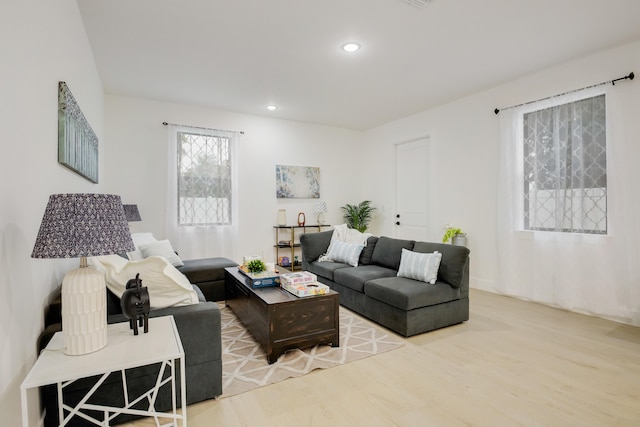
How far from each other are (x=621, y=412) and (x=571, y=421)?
35 centimetres

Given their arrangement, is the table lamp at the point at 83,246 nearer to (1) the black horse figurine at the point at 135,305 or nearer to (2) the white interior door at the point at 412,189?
(1) the black horse figurine at the point at 135,305

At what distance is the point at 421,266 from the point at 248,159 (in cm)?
348

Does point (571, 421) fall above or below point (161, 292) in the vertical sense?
below

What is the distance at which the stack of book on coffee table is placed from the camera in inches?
100

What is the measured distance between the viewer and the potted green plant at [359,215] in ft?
20.0

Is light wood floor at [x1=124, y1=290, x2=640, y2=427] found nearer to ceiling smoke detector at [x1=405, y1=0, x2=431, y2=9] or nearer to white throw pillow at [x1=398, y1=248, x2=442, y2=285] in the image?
white throw pillow at [x1=398, y1=248, x2=442, y2=285]

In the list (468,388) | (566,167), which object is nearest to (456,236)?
(566,167)

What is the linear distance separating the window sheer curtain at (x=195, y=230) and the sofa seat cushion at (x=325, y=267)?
1.64 metres

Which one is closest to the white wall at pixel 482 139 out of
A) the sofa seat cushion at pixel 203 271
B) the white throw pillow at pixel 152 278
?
the sofa seat cushion at pixel 203 271

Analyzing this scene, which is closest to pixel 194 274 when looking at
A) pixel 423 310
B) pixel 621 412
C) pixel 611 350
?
pixel 423 310

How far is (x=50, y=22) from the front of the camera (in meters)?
→ 1.73

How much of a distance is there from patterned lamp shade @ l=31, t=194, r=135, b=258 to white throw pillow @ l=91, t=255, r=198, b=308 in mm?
A: 596

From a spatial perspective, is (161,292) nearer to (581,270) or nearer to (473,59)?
(473,59)

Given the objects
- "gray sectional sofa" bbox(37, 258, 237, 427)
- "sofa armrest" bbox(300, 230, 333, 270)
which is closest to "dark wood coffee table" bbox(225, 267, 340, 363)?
"gray sectional sofa" bbox(37, 258, 237, 427)
